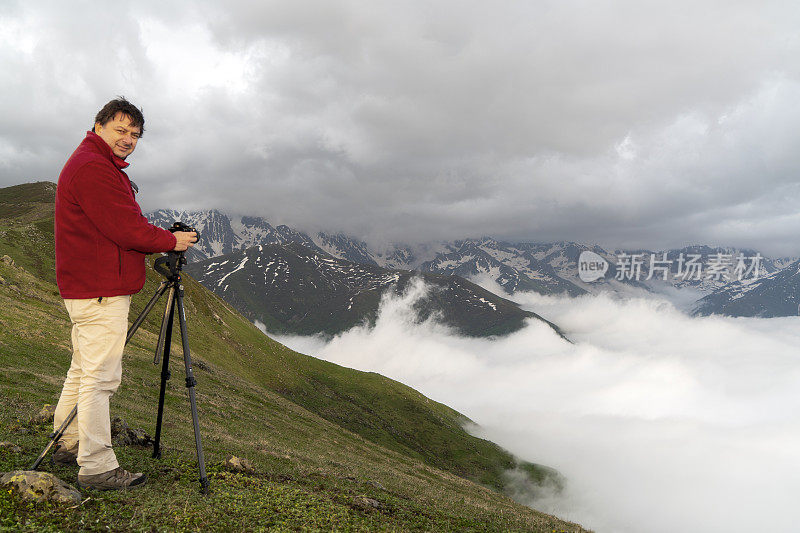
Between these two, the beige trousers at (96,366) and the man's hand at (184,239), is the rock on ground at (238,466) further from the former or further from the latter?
the man's hand at (184,239)

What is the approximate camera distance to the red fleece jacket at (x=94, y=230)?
6.29m

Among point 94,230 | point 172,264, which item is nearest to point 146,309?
point 172,264

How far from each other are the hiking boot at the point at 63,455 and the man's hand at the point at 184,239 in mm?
4662

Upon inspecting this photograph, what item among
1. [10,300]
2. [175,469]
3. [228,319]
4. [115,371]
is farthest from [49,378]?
[228,319]

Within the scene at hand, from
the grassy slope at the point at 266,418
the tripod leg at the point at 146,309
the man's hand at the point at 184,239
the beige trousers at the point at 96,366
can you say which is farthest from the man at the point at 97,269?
the grassy slope at the point at 266,418

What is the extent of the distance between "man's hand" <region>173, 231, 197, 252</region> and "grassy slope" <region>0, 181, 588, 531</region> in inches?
174

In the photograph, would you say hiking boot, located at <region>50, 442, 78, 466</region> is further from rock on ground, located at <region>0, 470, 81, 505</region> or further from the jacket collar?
the jacket collar

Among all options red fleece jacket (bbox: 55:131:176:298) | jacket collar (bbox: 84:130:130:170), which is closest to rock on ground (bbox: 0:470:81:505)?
red fleece jacket (bbox: 55:131:176:298)

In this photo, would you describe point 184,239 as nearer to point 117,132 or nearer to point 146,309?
point 146,309

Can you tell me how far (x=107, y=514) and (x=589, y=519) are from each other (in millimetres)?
259563

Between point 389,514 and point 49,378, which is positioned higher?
point 389,514

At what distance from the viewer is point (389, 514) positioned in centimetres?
1045

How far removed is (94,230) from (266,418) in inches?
2007

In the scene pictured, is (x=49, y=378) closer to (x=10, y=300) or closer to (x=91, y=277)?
(x=91, y=277)
